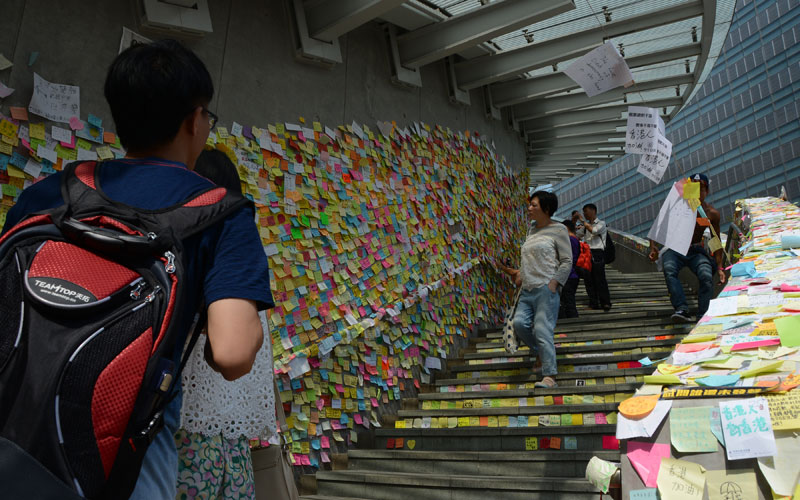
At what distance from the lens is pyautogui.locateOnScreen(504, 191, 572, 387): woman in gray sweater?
19.3 feet

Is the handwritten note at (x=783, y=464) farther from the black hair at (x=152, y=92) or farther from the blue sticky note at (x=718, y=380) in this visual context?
the black hair at (x=152, y=92)

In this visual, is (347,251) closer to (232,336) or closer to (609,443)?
(609,443)

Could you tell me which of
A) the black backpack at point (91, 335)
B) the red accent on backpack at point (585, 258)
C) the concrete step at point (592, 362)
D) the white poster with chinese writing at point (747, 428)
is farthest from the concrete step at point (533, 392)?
the black backpack at point (91, 335)

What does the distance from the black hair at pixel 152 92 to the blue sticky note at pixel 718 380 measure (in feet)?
4.98

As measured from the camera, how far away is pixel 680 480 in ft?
5.34

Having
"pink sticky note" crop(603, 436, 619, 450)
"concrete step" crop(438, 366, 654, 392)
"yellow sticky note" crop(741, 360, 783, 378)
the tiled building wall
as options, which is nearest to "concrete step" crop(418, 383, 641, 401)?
"concrete step" crop(438, 366, 654, 392)

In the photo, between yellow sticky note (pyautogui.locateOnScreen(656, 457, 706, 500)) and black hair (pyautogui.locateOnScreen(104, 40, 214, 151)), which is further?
yellow sticky note (pyautogui.locateOnScreen(656, 457, 706, 500))

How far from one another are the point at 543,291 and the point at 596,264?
3.51m

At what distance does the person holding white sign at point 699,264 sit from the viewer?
6539 mm

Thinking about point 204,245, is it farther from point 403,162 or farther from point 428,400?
point 403,162

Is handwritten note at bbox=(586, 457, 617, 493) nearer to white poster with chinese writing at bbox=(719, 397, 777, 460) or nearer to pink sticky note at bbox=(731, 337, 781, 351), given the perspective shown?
white poster with chinese writing at bbox=(719, 397, 777, 460)

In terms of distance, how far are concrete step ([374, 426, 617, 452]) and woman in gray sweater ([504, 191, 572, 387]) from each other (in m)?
0.68

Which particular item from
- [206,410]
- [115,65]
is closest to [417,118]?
[206,410]

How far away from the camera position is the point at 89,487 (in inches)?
38.3
